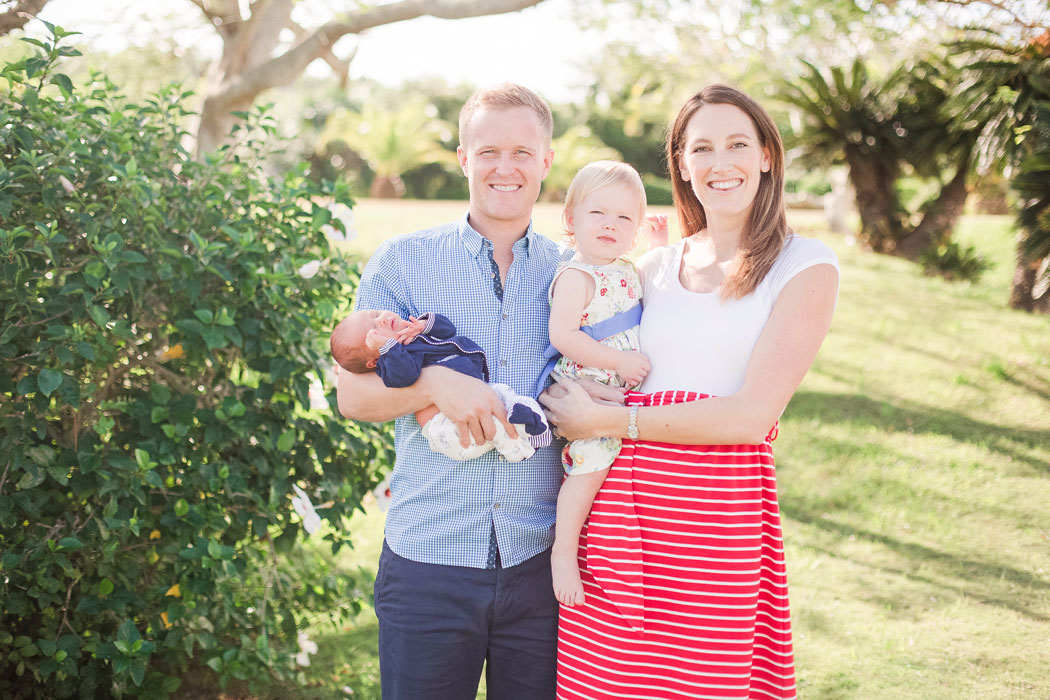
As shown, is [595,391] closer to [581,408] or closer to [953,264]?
[581,408]

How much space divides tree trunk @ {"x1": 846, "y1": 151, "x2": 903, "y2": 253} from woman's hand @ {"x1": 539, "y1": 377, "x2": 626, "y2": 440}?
10761 mm

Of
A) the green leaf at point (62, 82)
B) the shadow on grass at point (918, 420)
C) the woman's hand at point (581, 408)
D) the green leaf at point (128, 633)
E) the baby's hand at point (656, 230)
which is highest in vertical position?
the green leaf at point (62, 82)

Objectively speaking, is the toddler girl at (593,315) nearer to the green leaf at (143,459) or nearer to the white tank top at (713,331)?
the white tank top at (713,331)

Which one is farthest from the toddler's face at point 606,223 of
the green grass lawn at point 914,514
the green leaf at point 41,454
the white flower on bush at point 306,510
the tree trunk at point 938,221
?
the tree trunk at point 938,221

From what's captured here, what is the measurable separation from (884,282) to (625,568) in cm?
928

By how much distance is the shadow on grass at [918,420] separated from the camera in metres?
6.49

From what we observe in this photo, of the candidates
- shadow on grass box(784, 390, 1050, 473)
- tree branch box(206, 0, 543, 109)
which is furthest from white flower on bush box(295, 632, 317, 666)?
tree branch box(206, 0, 543, 109)

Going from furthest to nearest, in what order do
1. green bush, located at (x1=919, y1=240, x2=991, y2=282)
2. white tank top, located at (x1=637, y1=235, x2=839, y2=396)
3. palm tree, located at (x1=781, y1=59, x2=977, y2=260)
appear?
green bush, located at (x1=919, y1=240, x2=991, y2=282) < palm tree, located at (x1=781, y1=59, x2=977, y2=260) < white tank top, located at (x1=637, y1=235, x2=839, y2=396)

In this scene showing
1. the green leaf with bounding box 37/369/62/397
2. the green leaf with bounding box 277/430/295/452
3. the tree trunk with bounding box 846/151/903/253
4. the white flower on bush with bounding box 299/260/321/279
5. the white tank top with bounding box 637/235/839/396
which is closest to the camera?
the white tank top with bounding box 637/235/839/396

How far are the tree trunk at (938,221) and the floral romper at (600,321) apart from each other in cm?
1045

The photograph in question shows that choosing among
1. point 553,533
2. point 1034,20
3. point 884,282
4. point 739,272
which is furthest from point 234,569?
point 884,282

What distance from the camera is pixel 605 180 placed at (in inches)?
97.4

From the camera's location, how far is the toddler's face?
247 centimetres

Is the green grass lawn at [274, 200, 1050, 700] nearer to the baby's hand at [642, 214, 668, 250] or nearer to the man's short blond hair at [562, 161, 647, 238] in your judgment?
the baby's hand at [642, 214, 668, 250]
